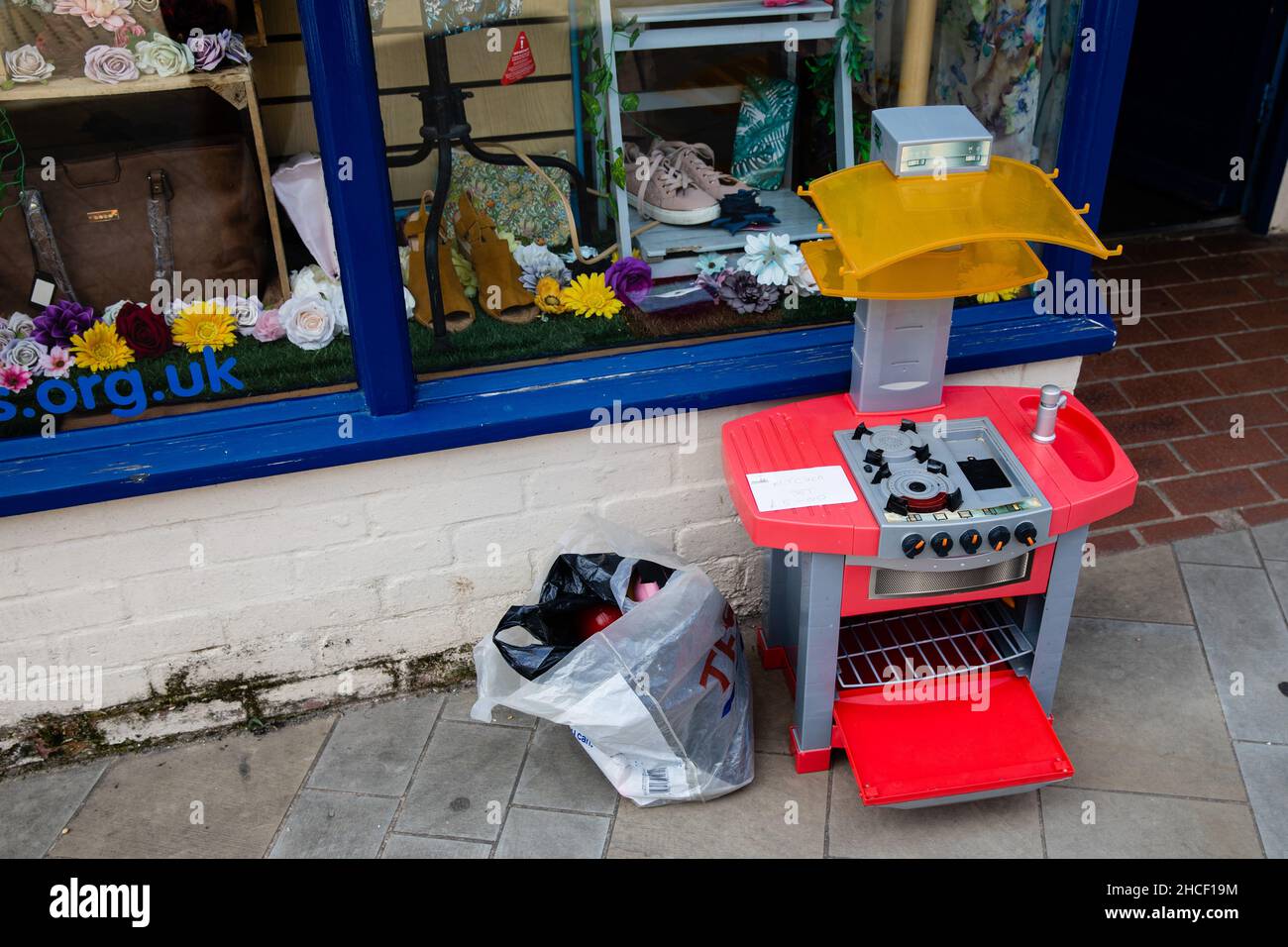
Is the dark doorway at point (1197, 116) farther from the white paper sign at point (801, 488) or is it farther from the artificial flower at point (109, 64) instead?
the artificial flower at point (109, 64)

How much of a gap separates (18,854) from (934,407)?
2.50 metres

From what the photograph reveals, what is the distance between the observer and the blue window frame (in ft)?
8.58

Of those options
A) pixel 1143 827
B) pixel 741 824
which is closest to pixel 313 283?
pixel 741 824

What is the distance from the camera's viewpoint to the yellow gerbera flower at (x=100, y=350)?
289 cm

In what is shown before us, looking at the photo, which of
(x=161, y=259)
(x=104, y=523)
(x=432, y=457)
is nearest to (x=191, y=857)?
(x=104, y=523)

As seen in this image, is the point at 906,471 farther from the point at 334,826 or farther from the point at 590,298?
the point at 334,826

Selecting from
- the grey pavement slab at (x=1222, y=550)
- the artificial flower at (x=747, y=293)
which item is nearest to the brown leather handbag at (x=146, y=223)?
the artificial flower at (x=747, y=293)

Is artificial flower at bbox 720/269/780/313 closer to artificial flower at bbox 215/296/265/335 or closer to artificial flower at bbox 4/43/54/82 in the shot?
artificial flower at bbox 215/296/265/335

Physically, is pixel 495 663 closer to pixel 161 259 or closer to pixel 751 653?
pixel 751 653

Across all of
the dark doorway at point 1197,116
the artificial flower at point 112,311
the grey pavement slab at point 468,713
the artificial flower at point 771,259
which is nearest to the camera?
the artificial flower at point 112,311

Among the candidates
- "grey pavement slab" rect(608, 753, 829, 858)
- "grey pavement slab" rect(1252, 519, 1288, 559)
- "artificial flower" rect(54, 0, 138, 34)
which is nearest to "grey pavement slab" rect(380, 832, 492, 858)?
"grey pavement slab" rect(608, 753, 829, 858)

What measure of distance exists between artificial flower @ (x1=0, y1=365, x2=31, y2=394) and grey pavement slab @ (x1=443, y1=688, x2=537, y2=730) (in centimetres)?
136

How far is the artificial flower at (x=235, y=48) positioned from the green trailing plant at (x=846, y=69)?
1.50 metres

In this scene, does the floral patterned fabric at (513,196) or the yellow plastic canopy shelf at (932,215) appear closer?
the yellow plastic canopy shelf at (932,215)
